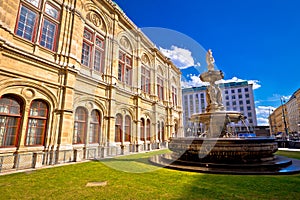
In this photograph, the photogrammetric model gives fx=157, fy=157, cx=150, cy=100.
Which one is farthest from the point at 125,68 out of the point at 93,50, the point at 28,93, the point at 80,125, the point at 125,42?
the point at 28,93

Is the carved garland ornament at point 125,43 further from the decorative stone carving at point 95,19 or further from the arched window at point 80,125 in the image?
the arched window at point 80,125

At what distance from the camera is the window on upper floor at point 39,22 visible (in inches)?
348

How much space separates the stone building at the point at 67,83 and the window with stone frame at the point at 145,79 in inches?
71.2

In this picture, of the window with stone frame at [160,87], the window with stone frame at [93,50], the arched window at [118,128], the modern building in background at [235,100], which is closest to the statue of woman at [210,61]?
the window with stone frame at [93,50]

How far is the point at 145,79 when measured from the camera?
20.3 m

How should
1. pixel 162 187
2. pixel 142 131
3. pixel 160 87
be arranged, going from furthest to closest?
1. pixel 160 87
2. pixel 142 131
3. pixel 162 187

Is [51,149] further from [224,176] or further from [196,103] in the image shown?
[196,103]

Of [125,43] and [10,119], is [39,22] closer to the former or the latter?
[10,119]

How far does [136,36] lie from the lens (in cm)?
1888

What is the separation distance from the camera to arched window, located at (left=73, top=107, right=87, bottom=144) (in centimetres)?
1086

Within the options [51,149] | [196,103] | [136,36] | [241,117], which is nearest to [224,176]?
→ [241,117]

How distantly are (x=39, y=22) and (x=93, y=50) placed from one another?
4.13 m

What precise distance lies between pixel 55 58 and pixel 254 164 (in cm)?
1195

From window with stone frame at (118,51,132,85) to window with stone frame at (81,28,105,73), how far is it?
244 centimetres
